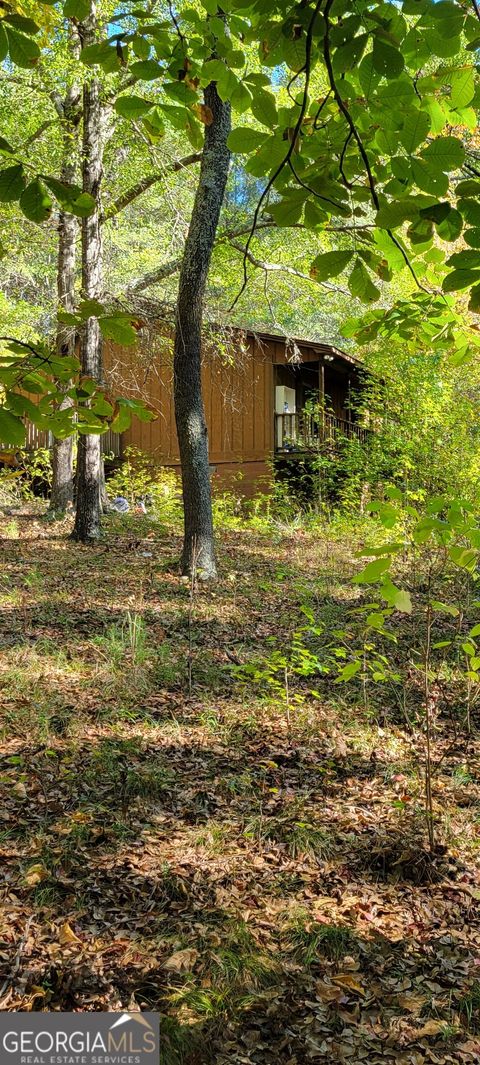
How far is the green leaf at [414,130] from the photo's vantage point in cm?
157

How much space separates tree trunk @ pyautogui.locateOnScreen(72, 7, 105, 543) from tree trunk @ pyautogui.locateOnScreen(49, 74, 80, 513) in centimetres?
25

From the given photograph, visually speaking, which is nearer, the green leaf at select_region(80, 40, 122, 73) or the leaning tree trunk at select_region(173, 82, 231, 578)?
the green leaf at select_region(80, 40, 122, 73)

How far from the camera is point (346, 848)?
3193 mm

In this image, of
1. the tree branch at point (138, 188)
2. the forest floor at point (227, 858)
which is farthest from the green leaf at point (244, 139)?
the tree branch at point (138, 188)

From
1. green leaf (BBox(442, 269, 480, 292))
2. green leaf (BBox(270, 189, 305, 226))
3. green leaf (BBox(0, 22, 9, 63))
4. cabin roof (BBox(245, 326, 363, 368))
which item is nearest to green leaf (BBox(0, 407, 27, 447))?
green leaf (BBox(270, 189, 305, 226))

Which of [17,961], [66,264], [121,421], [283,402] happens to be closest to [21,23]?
[121,421]

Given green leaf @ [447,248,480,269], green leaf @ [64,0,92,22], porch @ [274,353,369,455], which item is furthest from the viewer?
porch @ [274,353,369,455]

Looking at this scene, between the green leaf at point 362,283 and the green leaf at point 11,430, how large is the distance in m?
0.98

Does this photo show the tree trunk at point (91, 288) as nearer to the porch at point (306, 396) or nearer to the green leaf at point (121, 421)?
the porch at point (306, 396)

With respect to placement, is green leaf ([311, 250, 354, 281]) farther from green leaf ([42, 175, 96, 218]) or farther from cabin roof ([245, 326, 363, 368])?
cabin roof ([245, 326, 363, 368])

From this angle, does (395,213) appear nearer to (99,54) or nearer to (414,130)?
(414,130)

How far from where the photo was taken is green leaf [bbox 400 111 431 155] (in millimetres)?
1565

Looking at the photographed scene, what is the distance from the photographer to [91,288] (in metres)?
9.27

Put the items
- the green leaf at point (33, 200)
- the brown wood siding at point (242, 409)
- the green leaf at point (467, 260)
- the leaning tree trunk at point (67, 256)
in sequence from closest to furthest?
the green leaf at point (467, 260) → the green leaf at point (33, 200) → the leaning tree trunk at point (67, 256) → the brown wood siding at point (242, 409)
